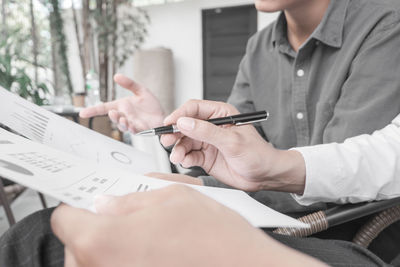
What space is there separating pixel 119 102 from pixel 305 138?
1.75 feet

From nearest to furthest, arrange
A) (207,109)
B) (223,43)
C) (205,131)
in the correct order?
(205,131), (207,109), (223,43)

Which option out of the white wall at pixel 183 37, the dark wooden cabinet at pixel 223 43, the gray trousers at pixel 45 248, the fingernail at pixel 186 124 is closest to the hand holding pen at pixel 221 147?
the fingernail at pixel 186 124

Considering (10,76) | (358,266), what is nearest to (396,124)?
(358,266)

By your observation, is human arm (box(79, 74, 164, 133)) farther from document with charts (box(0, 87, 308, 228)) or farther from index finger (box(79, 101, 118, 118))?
document with charts (box(0, 87, 308, 228))

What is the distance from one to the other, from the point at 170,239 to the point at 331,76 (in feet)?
2.31

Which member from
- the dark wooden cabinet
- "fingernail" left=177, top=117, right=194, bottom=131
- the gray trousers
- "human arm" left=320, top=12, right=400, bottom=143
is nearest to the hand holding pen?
"fingernail" left=177, top=117, right=194, bottom=131

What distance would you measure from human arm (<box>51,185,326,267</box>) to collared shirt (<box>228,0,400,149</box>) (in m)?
0.54

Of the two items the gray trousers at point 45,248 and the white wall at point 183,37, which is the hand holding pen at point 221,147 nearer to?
the gray trousers at point 45,248

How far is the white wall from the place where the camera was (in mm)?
4285

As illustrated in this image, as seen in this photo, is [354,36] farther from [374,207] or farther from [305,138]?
[374,207]

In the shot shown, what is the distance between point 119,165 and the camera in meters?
0.52

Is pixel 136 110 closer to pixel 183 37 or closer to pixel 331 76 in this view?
pixel 331 76

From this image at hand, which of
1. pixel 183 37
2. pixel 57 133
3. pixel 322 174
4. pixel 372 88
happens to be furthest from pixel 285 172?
pixel 183 37

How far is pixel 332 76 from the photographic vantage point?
0.77 meters
